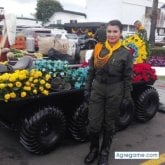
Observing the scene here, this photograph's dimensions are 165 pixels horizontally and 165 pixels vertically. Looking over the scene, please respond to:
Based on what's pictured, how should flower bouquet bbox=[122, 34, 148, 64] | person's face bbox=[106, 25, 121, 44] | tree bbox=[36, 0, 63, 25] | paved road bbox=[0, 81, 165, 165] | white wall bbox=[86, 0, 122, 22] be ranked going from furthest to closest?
tree bbox=[36, 0, 63, 25]
white wall bbox=[86, 0, 122, 22]
flower bouquet bbox=[122, 34, 148, 64]
paved road bbox=[0, 81, 165, 165]
person's face bbox=[106, 25, 121, 44]

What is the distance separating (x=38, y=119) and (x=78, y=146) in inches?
35.1

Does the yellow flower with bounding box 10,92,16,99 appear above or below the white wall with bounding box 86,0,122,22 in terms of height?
below

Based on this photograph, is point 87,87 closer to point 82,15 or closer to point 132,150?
point 132,150

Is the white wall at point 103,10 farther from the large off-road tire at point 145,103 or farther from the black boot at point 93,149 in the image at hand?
the black boot at point 93,149

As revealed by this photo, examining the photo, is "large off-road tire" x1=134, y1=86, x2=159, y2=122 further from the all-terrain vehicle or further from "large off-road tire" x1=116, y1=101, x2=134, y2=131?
the all-terrain vehicle

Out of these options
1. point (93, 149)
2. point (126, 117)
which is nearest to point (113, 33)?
point (93, 149)

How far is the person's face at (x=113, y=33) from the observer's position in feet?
14.4

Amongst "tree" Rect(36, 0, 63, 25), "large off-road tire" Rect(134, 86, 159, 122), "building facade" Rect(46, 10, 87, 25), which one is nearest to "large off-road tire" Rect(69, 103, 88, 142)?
"large off-road tire" Rect(134, 86, 159, 122)

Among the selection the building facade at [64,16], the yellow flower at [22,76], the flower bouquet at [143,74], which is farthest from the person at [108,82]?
the building facade at [64,16]

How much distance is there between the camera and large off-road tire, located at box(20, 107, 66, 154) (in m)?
4.84

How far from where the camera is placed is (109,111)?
4520mm

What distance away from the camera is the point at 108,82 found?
447 centimetres

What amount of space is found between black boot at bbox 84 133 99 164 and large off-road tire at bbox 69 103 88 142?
595 millimetres

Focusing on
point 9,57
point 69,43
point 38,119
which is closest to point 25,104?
point 38,119
